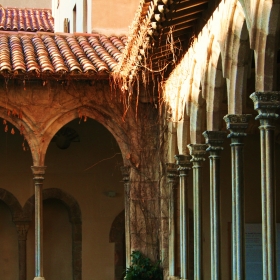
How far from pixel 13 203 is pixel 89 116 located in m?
3.90

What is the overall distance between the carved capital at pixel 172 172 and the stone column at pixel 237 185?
16.0 feet

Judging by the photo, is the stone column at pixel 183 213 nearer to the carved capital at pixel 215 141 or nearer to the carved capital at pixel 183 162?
the carved capital at pixel 183 162

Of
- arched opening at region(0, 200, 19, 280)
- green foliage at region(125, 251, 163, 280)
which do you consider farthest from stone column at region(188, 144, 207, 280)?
arched opening at region(0, 200, 19, 280)

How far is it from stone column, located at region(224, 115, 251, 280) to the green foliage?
507 cm

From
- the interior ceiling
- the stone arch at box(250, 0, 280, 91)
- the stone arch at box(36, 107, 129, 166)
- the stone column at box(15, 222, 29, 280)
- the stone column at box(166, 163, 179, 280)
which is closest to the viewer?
the stone arch at box(250, 0, 280, 91)

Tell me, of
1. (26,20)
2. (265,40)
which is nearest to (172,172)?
(265,40)

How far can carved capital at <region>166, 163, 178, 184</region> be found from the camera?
1386 centimetres

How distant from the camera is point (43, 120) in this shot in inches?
570

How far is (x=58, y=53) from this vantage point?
49.1 ft

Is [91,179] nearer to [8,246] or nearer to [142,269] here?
[8,246]

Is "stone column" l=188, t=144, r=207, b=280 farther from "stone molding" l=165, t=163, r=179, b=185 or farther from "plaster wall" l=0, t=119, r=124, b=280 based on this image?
"plaster wall" l=0, t=119, r=124, b=280

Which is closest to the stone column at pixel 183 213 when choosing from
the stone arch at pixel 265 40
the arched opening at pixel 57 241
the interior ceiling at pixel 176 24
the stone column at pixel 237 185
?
the interior ceiling at pixel 176 24

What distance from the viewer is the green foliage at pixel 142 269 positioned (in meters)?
14.0

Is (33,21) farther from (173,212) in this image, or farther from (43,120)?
(173,212)
